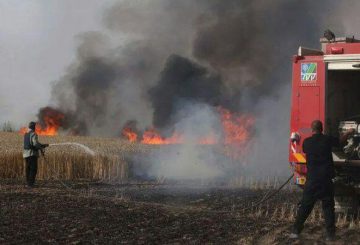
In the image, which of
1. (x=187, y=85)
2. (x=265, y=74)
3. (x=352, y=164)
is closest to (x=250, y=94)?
(x=265, y=74)

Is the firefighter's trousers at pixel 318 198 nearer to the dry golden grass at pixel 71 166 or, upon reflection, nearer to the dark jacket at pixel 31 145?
the dark jacket at pixel 31 145

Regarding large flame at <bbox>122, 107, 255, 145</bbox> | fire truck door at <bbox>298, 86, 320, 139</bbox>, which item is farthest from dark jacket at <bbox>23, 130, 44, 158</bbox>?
fire truck door at <bbox>298, 86, 320, 139</bbox>

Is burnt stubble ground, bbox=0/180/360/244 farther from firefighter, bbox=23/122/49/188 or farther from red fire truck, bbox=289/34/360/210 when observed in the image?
firefighter, bbox=23/122/49/188

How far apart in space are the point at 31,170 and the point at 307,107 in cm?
755

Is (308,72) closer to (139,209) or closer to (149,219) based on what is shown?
(149,219)

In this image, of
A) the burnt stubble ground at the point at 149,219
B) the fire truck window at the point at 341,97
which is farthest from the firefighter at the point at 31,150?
the fire truck window at the point at 341,97

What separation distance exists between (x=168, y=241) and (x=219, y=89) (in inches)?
874

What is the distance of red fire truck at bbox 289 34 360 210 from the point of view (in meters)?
9.46

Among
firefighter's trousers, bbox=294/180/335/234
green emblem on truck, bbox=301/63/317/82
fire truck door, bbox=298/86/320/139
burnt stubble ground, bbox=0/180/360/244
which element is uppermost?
green emblem on truck, bbox=301/63/317/82

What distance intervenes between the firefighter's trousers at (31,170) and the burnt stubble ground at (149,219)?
0.63m

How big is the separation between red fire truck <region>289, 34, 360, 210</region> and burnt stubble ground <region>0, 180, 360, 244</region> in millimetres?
762

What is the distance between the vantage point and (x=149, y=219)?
923cm

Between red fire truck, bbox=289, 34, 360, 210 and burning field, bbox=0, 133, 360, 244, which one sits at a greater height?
red fire truck, bbox=289, 34, 360, 210

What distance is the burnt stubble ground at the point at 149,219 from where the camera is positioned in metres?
7.77
